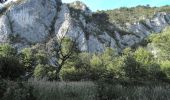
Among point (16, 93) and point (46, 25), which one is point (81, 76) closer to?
point (16, 93)

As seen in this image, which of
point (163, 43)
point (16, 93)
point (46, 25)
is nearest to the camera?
point (16, 93)

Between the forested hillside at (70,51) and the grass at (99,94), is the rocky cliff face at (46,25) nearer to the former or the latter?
the forested hillside at (70,51)

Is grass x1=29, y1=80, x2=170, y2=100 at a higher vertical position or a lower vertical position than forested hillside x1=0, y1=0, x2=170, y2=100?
lower

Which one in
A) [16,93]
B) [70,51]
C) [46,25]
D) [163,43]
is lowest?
[16,93]

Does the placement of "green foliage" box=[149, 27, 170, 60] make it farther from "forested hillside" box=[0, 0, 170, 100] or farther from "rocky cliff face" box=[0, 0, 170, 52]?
"rocky cliff face" box=[0, 0, 170, 52]

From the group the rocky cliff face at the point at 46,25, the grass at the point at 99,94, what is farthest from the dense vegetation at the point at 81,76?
the rocky cliff face at the point at 46,25

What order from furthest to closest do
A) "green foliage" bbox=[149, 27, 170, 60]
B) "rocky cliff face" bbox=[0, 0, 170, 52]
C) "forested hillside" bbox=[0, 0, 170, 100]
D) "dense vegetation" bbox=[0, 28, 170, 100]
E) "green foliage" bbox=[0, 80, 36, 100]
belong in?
"rocky cliff face" bbox=[0, 0, 170, 52], "green foliage" bbox=[149, 27, 170, 60], "forested hillside" bbox=[0, 0, 170, 100], "dense vegetation" bbox=[0, 28, 170, 100], "green foliage" bbox=[0, 80, 36, 100]

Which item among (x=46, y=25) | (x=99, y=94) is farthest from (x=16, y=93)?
(x=46, y=25)

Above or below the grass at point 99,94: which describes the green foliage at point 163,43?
above

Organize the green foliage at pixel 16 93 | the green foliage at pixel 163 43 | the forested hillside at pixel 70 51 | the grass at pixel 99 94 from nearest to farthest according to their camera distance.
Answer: the green foliage at pixel 16 93 < the grass at pixel 99 94 < the forested hillside at pixel 70 51 < the green foliage at pixel 163 43

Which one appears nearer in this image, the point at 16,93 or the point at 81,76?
the point at 16,93

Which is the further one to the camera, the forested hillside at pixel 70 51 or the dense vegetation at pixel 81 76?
the forested hillside at pixel 70 51

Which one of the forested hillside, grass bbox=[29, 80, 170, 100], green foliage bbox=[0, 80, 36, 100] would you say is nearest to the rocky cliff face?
the forested hillside

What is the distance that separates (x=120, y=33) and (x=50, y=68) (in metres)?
132
